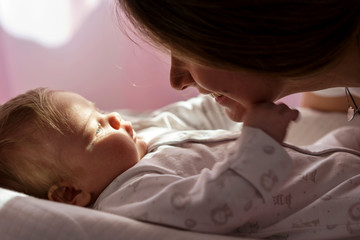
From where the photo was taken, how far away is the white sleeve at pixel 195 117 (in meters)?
1.53

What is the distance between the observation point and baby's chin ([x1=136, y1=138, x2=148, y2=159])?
1.16 meters

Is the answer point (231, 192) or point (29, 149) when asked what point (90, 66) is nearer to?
point (29, 149)

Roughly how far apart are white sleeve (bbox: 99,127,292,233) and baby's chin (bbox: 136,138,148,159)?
0.98 ft

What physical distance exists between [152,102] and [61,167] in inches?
35.0

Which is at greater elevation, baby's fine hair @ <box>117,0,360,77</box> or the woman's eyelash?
baby's fine hair @ <box>117,0,360,77</box>

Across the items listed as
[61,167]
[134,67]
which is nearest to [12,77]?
[134,67]

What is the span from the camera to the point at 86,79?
1.80m

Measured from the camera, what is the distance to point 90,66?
1797mm

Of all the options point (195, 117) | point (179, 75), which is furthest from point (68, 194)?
point (195, 117)

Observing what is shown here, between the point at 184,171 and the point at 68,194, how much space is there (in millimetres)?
270

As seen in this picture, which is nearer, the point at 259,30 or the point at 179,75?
the point at 259,30

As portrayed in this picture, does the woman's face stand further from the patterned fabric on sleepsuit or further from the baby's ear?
the baby's ear

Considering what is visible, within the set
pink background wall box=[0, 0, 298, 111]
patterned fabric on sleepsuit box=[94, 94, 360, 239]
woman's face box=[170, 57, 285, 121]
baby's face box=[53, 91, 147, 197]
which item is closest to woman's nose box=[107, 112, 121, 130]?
baby's face box=[53, 91, 147, 197]

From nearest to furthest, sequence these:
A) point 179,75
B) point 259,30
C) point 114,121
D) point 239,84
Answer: point 259,30
point 239,84
point 179,75
point 114,121
